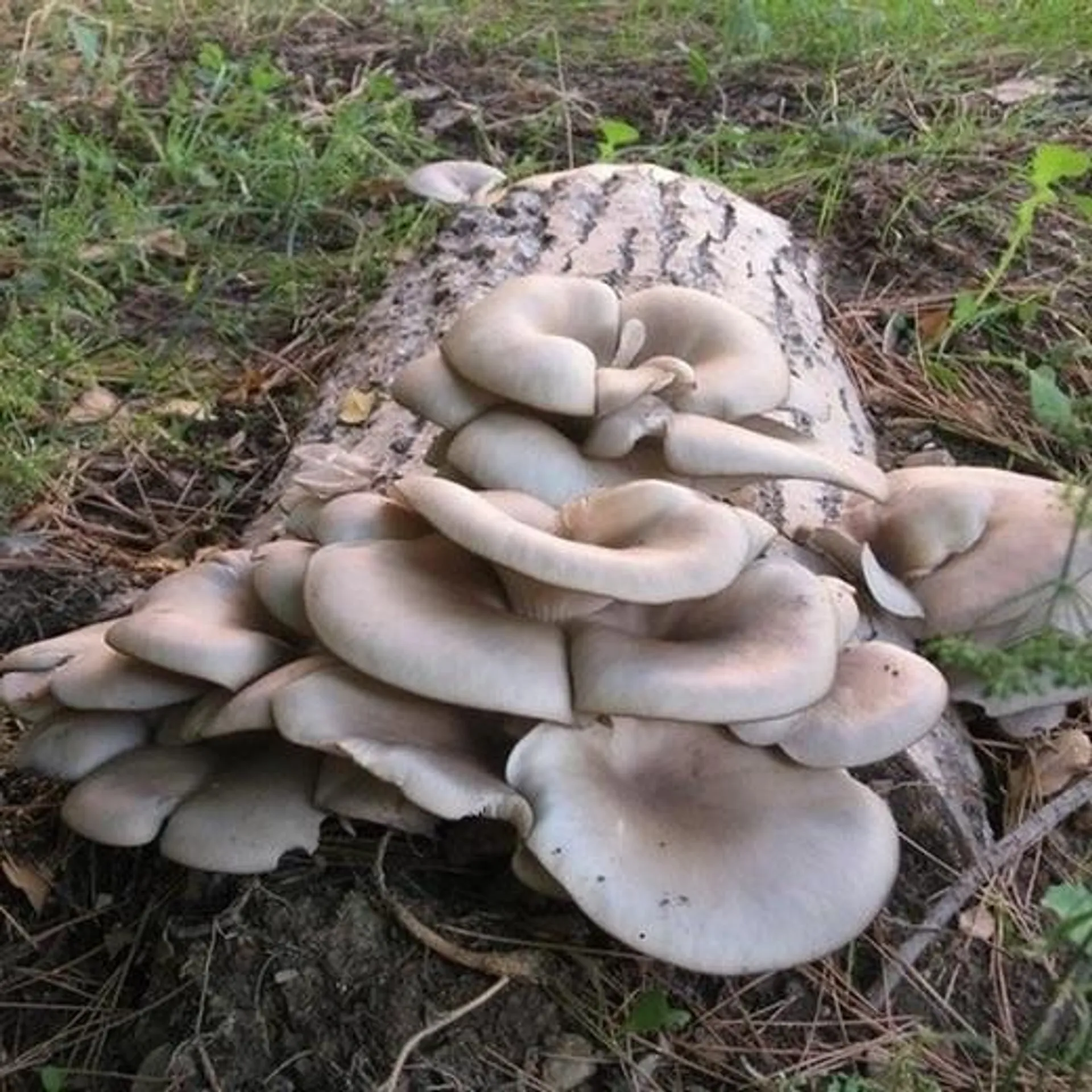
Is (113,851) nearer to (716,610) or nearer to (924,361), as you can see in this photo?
(716,610)

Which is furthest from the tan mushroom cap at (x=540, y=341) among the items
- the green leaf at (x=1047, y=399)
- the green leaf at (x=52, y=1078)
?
the green leaf at (x=52, y=1078)

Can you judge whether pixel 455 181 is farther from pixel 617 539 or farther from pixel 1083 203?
pixel 617 539

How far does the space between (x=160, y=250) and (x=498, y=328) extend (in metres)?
2.73

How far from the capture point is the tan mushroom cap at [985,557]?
2.70 meters

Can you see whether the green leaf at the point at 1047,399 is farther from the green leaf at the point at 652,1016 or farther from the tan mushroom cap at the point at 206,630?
the tan mushroom cap at the point at 206,630

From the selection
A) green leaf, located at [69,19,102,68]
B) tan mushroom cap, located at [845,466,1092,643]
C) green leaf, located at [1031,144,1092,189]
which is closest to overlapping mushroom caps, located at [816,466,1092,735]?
tan mushroom cap, located at [845,466,1092,643]

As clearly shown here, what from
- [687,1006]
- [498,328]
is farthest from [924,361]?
[687,1006]

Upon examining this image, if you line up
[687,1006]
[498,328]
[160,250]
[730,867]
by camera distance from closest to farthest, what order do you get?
[730,867], [687,1006], [498,328], [160,250]

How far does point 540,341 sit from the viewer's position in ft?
8.41

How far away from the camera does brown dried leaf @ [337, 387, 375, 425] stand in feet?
11.6

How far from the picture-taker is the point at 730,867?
2.23m

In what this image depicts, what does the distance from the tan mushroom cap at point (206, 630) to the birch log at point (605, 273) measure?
531 mm

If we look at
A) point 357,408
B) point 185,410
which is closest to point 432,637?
point 357,408

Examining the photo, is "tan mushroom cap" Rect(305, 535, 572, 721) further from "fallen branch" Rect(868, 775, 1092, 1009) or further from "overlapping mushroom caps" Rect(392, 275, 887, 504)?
"fallen branch" Rect(868, 775, 1092, 1009)
